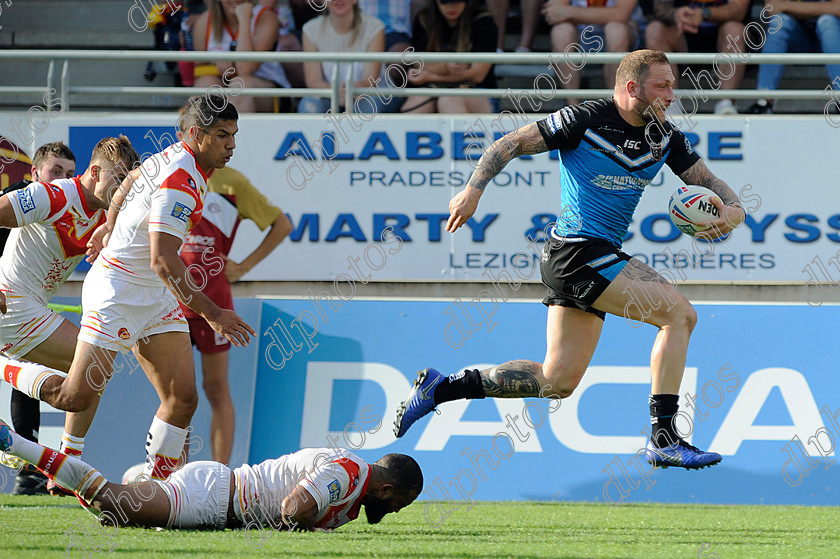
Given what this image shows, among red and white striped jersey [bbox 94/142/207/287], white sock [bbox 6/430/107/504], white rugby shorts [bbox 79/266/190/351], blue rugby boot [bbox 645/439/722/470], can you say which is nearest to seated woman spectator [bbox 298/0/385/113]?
red and white striped jersey [bbox 94/142/207/287]

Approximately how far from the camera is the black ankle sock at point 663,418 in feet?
17.4

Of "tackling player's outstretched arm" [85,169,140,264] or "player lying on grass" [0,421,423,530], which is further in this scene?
"tackling player's outstretched arm" [85,169,140,264]

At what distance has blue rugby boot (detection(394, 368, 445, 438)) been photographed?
5684 mm

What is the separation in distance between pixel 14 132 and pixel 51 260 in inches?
147

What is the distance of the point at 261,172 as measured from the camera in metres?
9.70

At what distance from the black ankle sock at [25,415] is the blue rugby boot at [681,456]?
15.0ft

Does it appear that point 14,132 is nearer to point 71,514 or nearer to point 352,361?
point 352,361

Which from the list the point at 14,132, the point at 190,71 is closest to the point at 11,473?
the point at 14,132

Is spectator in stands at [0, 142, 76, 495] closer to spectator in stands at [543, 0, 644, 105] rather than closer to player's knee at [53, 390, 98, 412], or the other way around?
player's knee at [53, 390, 98, 412]

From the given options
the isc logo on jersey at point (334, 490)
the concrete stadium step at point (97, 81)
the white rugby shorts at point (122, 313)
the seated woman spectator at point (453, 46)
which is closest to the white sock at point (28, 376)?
the white rugby shorts at point (122, 313)

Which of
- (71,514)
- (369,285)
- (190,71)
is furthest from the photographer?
(190,71)

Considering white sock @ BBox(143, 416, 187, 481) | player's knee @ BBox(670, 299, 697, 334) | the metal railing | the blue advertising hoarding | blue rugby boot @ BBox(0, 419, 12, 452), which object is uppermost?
the metal railing

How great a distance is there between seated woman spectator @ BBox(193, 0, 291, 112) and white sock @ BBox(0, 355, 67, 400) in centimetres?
570

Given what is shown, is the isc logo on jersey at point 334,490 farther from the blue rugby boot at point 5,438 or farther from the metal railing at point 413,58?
the metal railing at point 413,58
